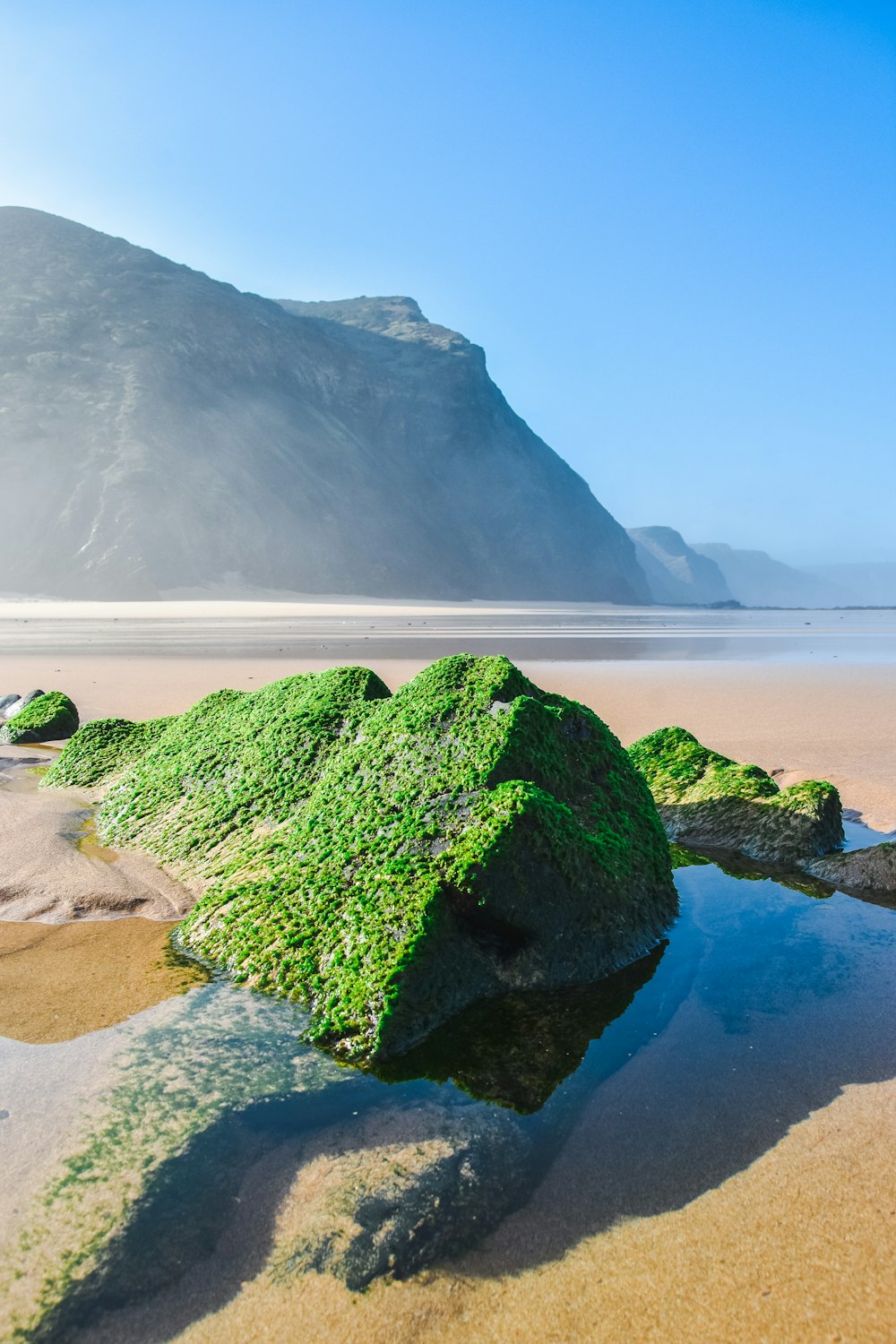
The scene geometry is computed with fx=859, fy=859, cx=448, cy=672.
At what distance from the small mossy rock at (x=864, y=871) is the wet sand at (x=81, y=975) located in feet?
14.0

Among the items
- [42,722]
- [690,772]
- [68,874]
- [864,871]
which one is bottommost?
[42,722]

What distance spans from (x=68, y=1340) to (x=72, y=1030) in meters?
1.72

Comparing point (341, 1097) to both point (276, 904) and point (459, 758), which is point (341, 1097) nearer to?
point (276, 904)

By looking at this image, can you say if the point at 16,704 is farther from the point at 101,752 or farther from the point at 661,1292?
the point at 661,1292

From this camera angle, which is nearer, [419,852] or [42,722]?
[419,852]

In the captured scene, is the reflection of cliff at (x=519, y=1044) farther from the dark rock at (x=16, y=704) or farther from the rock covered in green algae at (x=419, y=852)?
the dark rock at (x=16, y=704)

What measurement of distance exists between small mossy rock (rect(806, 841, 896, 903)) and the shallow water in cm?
124

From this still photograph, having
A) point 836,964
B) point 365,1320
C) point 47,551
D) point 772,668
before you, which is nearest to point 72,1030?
point 365,1320

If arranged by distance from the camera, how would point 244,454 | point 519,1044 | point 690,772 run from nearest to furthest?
→ 1. point 519,1044
2. point 690,772
3. point 244,454

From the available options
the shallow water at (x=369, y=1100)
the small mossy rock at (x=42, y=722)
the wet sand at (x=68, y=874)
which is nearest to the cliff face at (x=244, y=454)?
the small mossy rock at (x=42, y=722)

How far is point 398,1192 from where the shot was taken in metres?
2.72

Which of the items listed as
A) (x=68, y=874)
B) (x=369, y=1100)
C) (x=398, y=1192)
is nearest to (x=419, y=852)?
(x=369, y=1100)

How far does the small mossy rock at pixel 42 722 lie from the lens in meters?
10.5

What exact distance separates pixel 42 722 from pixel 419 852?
26.0ft
